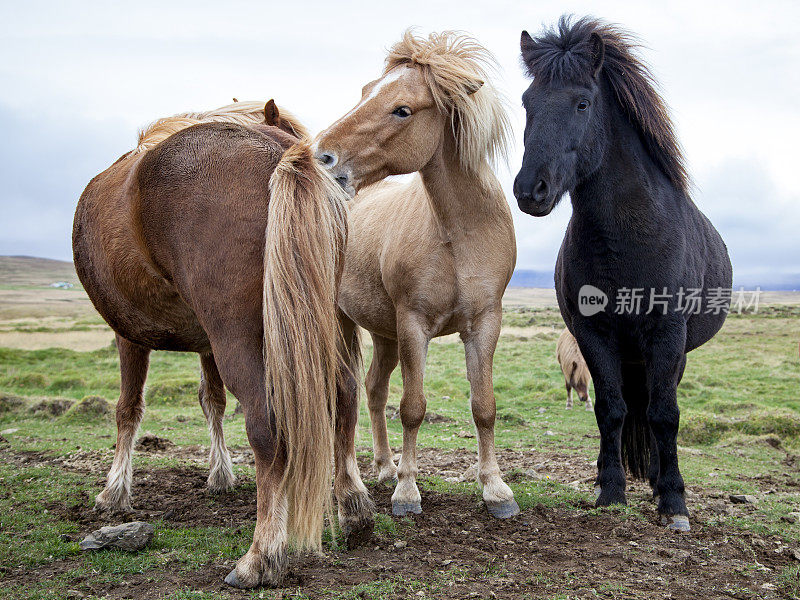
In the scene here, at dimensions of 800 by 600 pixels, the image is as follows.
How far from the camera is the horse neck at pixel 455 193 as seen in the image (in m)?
4.43

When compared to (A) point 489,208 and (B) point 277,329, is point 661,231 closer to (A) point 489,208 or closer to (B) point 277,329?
(A) point 489,208

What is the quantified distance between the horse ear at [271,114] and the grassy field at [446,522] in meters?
2.65

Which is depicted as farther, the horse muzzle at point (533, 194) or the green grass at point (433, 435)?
the horse muzzle at point (533, 194)

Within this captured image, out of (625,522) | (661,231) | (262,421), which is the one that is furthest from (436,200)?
(625,522)

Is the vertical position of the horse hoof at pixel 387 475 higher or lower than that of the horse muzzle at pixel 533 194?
lower

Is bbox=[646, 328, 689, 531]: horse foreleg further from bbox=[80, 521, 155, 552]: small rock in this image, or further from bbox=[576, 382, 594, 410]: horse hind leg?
bbox=[576, 382, 594, 410]: horse hind leg

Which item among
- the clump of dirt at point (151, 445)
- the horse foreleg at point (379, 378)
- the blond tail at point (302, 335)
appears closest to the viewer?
the blond tail at point (302, 335)

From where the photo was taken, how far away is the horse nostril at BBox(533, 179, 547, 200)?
3.84 meters

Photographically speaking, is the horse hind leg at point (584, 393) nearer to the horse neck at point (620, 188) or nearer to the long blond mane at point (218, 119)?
the horse neck at point (620, 188)

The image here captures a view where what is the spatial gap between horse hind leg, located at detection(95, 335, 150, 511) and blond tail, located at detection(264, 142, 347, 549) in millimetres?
2268

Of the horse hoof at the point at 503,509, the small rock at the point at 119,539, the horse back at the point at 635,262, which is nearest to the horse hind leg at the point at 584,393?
the horse back at the point at 635,262

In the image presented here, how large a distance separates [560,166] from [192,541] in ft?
10.9

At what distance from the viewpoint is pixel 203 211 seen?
3.06m

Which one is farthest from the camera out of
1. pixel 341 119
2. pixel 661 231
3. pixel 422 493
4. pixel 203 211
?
pixel 422 493
